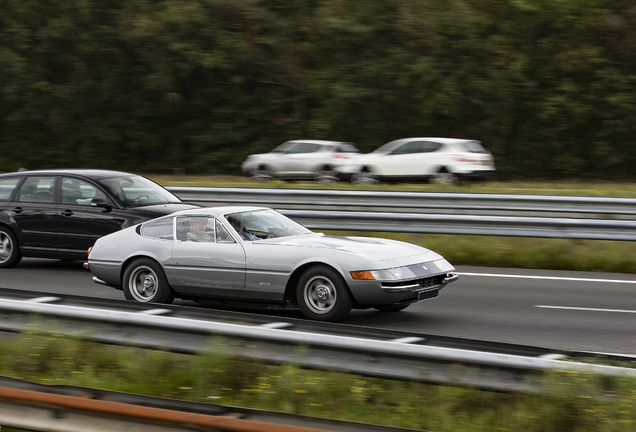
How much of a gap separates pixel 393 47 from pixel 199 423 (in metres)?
29.4

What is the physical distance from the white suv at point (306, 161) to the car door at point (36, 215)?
13.7 metres

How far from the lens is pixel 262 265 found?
8.38 metres

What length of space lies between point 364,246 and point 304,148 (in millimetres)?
18913

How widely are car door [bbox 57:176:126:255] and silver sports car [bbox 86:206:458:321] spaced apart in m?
2.44

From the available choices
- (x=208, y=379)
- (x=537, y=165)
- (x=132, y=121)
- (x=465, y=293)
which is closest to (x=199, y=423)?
(x=208, y=379)

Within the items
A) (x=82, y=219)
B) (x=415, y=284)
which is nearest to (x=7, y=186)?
(x=82, y=219)

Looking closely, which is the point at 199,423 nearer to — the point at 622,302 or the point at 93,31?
the point at 622,302

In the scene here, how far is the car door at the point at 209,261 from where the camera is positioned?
8531mm

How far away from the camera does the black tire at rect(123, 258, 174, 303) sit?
29.2 feet

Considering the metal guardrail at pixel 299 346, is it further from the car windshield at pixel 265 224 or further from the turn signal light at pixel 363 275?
the car windshield at pixel 265 224

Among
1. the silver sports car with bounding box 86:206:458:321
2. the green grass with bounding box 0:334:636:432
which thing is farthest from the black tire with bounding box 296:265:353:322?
the green grass with bounding box 0:334:636:432

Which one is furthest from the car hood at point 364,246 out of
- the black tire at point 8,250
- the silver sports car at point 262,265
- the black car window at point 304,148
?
the black car window at point 304,148

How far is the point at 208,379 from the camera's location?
5547 mm

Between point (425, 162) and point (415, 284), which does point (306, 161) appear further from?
point (415, 284)
